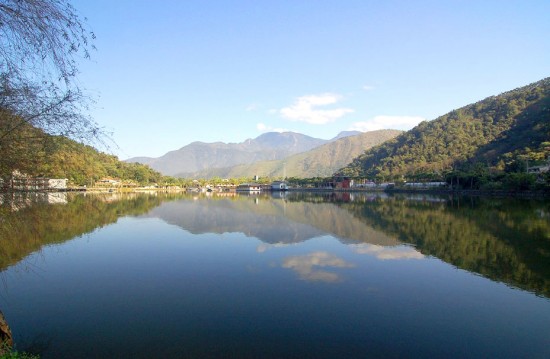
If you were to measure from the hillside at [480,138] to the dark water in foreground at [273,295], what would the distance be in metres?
67.6

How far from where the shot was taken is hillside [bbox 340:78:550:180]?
89.0m

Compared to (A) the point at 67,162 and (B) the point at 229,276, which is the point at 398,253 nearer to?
(B) the point at 229,276

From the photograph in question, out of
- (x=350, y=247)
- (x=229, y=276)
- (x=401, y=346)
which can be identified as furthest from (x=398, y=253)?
(x=401, y=346)

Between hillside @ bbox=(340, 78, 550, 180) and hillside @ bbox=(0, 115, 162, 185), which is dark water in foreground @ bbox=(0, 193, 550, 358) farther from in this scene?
hillside @ bbox=(340, 78, 550, 180)

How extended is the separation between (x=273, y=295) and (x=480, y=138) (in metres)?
123

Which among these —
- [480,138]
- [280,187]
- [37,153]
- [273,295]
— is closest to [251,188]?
[280,187]

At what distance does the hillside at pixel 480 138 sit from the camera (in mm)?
89000

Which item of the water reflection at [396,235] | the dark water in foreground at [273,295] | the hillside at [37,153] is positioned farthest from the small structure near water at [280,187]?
the hillside at [37,153]

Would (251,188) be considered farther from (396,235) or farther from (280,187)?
→ (396,235)

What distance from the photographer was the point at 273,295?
10836mm

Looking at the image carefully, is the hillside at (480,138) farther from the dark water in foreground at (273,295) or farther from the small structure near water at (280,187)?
the dark water in foreground at (273,295)

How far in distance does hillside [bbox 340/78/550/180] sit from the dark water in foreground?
67.6 metres

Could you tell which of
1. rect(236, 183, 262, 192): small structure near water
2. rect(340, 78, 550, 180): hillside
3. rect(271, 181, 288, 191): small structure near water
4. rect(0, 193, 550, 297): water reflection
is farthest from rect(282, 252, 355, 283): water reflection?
rect(236, 183, 262, 192): small structure near water

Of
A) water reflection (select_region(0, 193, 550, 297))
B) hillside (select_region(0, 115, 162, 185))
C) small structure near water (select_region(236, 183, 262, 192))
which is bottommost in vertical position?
water reflection (select_region(0, 193, 550, 297))
